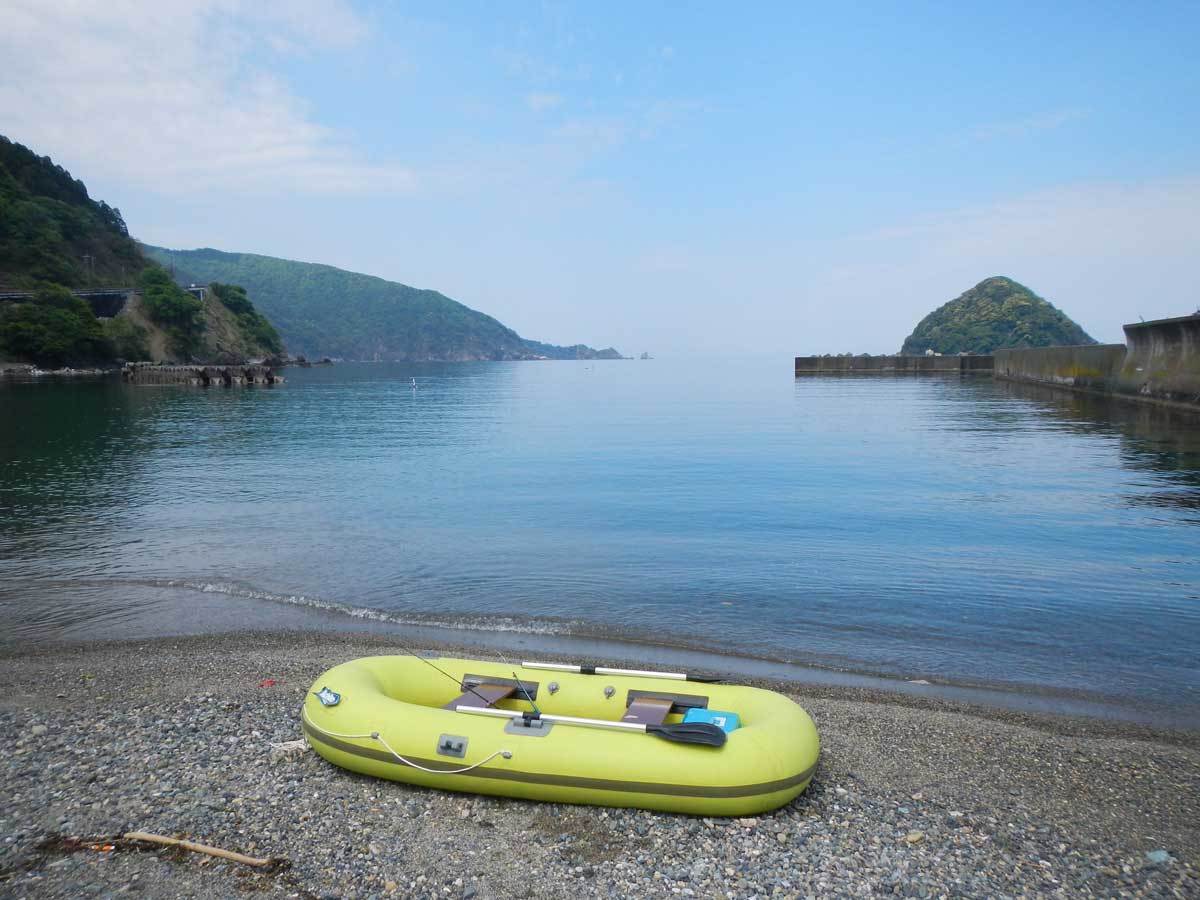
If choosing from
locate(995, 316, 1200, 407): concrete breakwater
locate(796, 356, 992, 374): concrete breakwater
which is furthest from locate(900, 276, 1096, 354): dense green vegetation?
locate(995, 316, 1200, 407): concrete breakwater

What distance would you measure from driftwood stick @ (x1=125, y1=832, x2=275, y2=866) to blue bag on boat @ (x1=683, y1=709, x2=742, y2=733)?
3.24 metres

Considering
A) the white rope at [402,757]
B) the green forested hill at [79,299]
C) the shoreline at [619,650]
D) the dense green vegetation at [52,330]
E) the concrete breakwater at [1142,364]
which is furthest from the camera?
the green forested hill at [79,299]

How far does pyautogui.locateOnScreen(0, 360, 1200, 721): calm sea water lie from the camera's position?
11141 millimetres

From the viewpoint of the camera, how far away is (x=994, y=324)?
167 metres

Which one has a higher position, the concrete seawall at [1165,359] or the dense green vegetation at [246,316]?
the dense green vegetation at [246,316]

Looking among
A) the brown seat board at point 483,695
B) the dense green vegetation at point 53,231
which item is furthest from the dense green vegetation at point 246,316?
the brown seat board at point 483,695

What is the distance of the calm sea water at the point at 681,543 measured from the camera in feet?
36.6

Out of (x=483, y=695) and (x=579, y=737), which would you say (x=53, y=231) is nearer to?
(x=483, y=695)

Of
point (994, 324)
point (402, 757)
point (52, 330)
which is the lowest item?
point (402, 757)

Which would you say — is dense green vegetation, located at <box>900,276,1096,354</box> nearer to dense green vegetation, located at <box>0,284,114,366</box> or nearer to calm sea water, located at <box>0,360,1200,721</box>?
calm sea water, located at <box>0,360,1200,721</box>

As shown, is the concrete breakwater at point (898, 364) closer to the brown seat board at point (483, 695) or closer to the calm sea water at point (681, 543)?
the calm sea water at point (681, 543)

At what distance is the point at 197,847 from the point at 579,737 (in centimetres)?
268

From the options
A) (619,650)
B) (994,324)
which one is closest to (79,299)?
(619,650)

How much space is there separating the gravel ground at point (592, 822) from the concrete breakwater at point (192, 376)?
3921 inches
